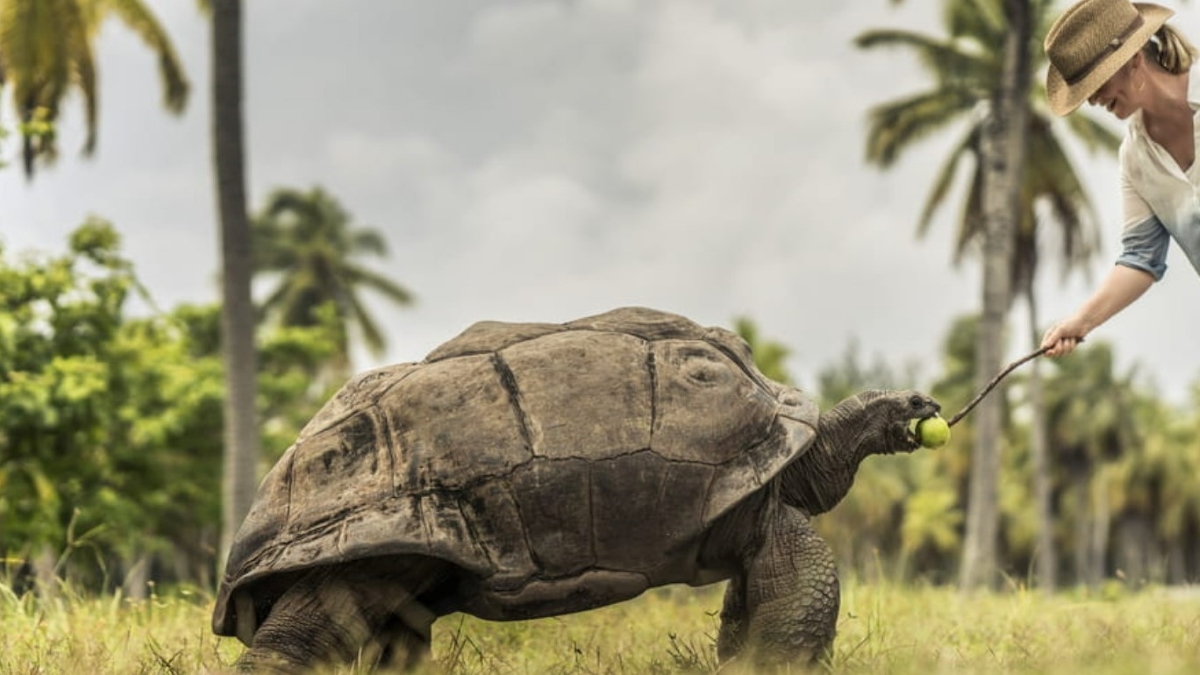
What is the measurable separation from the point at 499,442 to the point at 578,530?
44 centimetres

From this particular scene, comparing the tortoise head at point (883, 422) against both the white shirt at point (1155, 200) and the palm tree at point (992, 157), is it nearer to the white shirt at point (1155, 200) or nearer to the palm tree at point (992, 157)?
the white shirt at point (1155, 200)

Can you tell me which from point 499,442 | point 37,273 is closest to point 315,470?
point 499,442

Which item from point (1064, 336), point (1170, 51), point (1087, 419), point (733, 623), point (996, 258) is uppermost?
point (996, 258)

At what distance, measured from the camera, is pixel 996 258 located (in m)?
21.8

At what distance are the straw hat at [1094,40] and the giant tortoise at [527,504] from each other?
167 cm

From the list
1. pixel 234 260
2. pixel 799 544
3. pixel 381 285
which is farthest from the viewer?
pixel 381 285

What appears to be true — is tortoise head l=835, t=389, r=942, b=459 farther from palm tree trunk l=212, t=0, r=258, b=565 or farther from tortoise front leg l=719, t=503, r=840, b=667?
palm tree trunk l=212, t=0, r=258, b=565

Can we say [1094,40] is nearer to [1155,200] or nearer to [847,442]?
[1155,200]

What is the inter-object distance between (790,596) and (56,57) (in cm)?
1593

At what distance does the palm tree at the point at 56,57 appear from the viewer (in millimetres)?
16000

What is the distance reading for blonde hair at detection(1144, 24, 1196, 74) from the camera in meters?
4.51

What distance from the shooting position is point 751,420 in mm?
4625

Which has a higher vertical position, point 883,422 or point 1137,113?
point 1137,113

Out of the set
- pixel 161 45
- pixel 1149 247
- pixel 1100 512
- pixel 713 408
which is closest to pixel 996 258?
pixel 161 45
